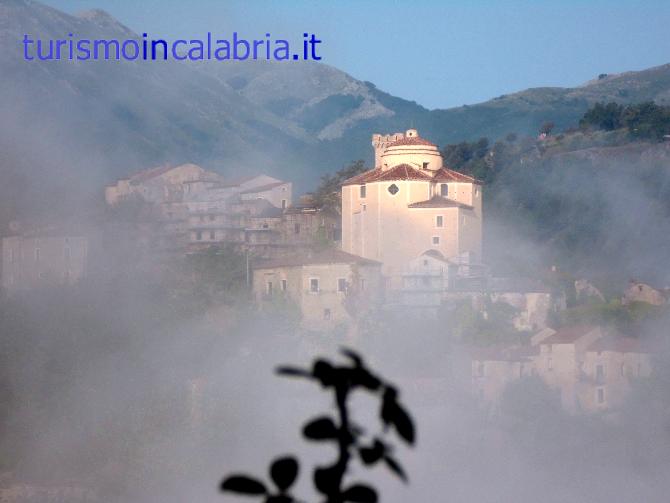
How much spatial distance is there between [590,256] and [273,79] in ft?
125

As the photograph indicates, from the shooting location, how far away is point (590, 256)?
29.0 metres

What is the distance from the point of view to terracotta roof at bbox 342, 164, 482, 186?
23.1 meters

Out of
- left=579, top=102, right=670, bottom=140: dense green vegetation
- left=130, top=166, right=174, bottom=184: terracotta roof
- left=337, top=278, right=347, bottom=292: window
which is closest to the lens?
left=337, top=278, right=347, bottom=292: window

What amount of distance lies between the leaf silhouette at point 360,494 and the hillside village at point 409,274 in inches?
791

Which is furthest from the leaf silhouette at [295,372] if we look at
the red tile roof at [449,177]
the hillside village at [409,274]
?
the red tile roof at [449,177]

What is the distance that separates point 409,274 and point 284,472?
68.2 ft

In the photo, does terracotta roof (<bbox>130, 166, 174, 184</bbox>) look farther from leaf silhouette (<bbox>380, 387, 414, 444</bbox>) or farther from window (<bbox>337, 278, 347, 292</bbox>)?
leaf silhouette (<bbox>380, 387, 414, 444</bbox>)

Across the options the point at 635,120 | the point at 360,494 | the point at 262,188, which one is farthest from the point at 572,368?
the point at 360,494

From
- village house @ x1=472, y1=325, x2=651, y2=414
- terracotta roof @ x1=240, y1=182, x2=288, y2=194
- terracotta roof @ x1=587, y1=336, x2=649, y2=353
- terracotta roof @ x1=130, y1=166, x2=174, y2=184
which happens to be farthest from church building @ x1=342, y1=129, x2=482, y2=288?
terracotta roof @ x1=130, y1=166, x2=174, y2=184

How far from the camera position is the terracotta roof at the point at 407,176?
2308 centimetres

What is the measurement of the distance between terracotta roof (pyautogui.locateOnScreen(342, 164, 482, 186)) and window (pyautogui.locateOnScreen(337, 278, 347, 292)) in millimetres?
2186

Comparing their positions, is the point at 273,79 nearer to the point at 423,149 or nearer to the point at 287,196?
the point at 287,196

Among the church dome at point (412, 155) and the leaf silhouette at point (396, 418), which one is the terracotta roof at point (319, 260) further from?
the leaf silhouette at point (396, 418)

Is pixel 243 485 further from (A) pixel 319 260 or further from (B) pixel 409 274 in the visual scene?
(B) pixel 409 274
